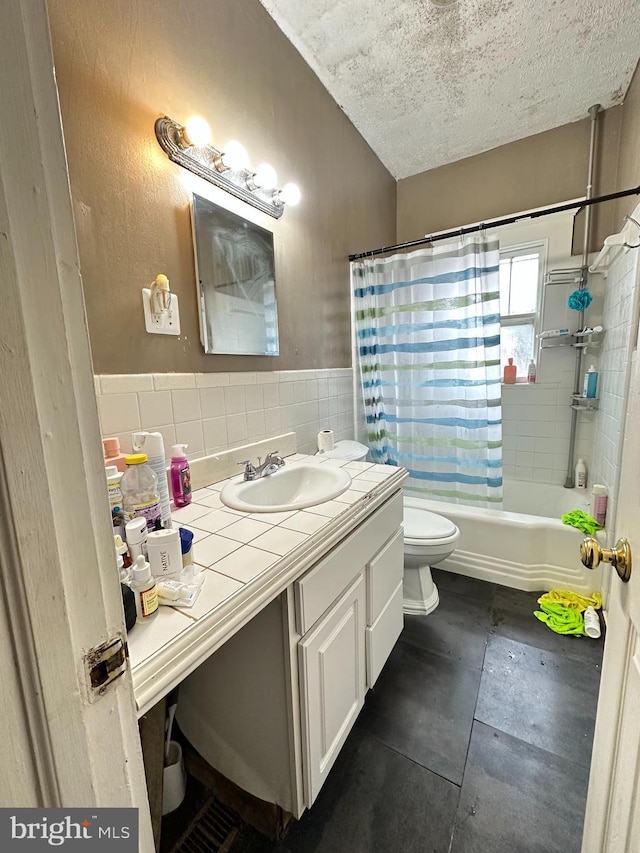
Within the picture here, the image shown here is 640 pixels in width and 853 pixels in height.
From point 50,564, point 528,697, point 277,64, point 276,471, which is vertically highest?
point 277,64

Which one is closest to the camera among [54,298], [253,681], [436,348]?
[54,298]

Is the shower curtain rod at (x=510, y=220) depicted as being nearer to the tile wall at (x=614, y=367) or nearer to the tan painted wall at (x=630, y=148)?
the tan painted wall at (x=630, y=148)

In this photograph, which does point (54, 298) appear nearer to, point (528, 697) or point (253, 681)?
point (253, 681)

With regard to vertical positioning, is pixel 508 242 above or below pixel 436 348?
above

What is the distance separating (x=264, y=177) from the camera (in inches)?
51.1

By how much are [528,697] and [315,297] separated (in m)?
1.92

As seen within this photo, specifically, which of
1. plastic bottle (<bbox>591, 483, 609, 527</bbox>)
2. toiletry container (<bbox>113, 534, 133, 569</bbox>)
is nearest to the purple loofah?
plastic bottle (<bbox>591, 483, 609, 527</bbox>)

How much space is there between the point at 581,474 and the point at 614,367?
2.65 ft

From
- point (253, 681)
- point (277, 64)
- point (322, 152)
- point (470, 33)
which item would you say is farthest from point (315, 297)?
point (253, 681)

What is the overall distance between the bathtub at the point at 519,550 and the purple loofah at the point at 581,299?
1167mm

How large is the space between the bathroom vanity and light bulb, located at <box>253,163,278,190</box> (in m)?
1.16

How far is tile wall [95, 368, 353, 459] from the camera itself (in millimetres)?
963

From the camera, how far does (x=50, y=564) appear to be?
290mm

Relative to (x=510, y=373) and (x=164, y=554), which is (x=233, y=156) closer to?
(x=164, y=554)
